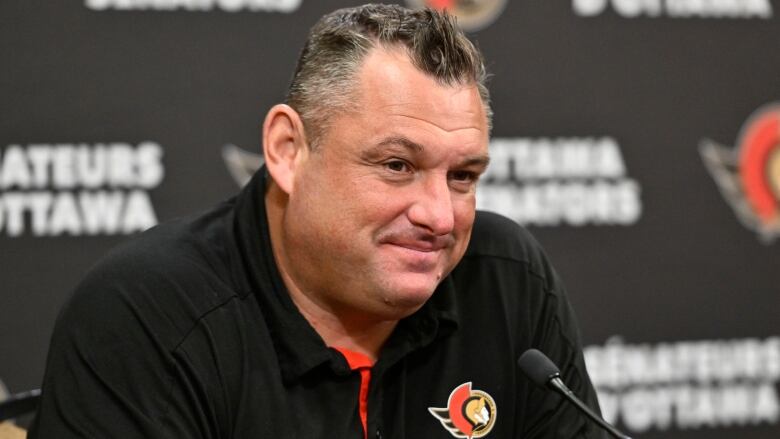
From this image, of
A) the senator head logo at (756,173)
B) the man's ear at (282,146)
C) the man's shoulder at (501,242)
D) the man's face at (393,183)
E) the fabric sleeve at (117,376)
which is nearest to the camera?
the fabric sleeve at (117,376)

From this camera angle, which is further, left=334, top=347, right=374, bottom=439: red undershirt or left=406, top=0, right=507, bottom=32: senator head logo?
left=406, top=0, right=507, bottom=32: senator head logo

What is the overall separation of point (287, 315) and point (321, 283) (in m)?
0.08

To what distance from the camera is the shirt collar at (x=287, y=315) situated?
1664 millimetres

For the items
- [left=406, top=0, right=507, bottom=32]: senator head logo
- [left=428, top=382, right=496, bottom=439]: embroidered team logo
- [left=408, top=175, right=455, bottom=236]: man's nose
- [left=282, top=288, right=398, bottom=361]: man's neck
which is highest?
[left=406, top=0, right=507, bottom=32]: senator head logo

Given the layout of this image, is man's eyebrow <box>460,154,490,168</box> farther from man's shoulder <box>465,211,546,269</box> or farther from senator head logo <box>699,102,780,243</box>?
senator head logo <box>699,102,780,243</box>

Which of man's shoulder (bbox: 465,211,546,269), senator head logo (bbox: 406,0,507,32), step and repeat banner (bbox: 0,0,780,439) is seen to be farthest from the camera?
senator head logo (bbox: 406,0,507,32)

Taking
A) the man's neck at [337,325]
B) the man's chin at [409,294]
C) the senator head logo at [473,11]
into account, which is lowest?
the man's neck at [337,325]

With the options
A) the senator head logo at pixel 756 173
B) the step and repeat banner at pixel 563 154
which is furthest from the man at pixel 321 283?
the senator head logo at pixel 756 173

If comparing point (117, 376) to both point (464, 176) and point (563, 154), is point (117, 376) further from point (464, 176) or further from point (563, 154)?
point (563, 154)

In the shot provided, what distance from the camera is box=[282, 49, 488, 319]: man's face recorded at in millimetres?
1584

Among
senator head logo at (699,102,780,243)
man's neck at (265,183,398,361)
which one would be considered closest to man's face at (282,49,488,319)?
man's neck at (265,183,398,361)

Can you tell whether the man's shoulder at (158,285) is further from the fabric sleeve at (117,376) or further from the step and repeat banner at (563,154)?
the step and repeat banner at (563,154)

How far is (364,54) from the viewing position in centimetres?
164

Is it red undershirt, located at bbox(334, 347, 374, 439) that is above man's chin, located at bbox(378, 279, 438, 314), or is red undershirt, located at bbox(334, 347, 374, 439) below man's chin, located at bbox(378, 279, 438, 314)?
below
